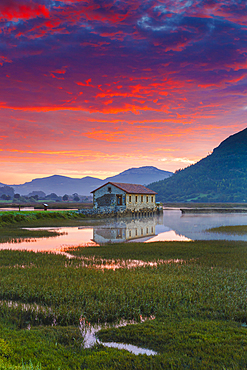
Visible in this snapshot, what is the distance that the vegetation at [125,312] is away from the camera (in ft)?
20.0

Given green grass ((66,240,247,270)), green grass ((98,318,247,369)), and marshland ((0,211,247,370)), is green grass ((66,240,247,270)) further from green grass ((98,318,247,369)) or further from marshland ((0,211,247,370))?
green grass ((98,318,247,369))

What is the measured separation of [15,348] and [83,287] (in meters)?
4.51

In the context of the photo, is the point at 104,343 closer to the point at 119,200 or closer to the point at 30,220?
the point at 30,220

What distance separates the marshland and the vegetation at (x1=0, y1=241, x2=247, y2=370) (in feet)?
0.08

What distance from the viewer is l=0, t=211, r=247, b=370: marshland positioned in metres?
6.12

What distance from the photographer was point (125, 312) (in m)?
8.80

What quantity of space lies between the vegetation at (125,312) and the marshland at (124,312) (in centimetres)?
2

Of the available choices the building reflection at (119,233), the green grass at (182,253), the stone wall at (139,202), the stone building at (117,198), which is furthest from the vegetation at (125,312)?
the stone wall at (139,202)

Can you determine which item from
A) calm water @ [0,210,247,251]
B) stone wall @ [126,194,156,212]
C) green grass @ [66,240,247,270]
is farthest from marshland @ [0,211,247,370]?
stone wall @ [126,194,156,212]

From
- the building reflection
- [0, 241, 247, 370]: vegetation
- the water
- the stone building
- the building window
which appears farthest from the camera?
the building window

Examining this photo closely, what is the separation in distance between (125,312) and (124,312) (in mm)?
40

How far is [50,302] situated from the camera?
9.50 metres

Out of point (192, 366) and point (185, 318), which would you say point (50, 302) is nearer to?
point (185, 318)

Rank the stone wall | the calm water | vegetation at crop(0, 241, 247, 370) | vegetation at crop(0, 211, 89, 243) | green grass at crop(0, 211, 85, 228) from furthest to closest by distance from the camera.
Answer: the stone wall → green grass at crop(0, 211, 85, 228) → vegetation at crop(0, 211, 89, 243) → the calm water → vegetation at crop(0, 241, 247, 370)
